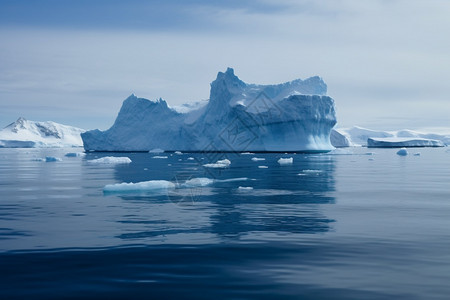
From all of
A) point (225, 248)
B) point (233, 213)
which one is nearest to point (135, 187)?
point (233, 213)

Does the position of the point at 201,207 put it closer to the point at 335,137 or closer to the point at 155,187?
the point at 155,187

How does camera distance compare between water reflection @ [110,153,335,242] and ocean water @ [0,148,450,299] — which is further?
water reflection @ [110,153,335,242]

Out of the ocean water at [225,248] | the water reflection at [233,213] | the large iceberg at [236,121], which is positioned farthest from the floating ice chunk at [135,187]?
the large iceberg at [236,121]

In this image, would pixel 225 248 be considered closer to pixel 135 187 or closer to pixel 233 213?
pixel 233 213

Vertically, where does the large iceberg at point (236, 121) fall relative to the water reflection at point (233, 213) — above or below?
above

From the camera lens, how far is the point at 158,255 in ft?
24.1

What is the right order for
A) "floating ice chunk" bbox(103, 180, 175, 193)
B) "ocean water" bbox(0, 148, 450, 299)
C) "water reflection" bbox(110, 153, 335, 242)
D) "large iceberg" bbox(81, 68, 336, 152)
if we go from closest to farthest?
"ocean water" bbox(0, 148, 450, 299), "water reflection" bbox(110, 153, 335, 242), "floating ice chunk" bbox(103, 180, 175, 193), "large iceberg" bbox(81, 68, 336, 152)

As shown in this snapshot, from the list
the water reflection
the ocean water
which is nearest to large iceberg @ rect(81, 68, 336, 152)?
the water reflection

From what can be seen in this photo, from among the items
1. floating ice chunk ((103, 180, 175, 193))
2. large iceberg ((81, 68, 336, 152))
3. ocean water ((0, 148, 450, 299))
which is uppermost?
large iceberg ((81, 68, 336, 152))

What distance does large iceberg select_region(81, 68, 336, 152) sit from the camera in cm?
5244

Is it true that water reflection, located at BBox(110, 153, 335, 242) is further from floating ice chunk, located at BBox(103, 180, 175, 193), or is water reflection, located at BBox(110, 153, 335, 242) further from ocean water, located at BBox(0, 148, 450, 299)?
floating ice chunk, located at BBox(103, 180, 175, 193)

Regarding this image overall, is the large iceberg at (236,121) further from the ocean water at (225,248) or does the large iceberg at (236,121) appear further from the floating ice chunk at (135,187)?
the ocean water at (225,248)

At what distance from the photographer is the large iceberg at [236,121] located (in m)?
52.4

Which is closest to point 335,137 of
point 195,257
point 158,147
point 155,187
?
point 158,147
